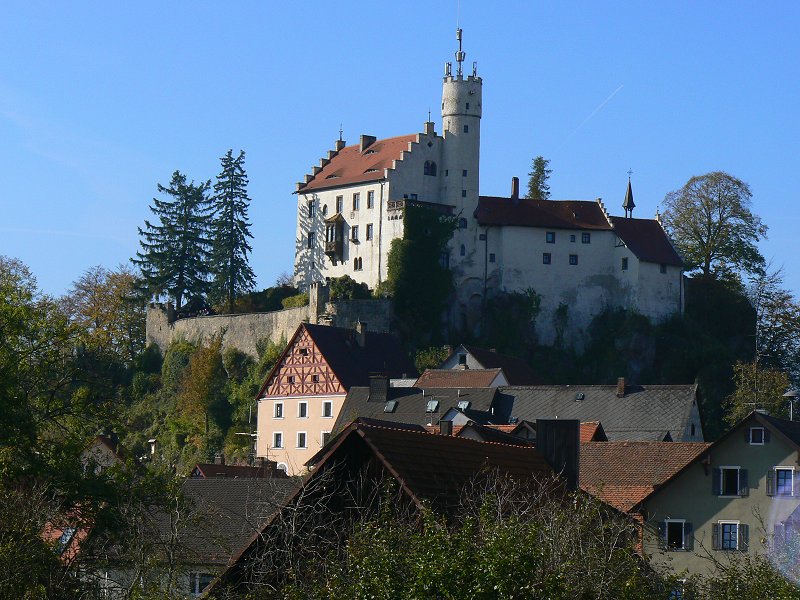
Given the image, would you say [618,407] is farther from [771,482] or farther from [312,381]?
[771,482]

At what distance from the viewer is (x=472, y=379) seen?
239 feet

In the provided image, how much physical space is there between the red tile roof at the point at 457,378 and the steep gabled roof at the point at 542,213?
1553cm

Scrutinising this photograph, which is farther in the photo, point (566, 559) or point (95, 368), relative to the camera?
point (95, 368)

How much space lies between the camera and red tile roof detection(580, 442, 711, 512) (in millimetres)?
40147

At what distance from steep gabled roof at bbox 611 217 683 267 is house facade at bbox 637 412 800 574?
49.4 m

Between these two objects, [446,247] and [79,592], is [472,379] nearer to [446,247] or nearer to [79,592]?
[446,247]

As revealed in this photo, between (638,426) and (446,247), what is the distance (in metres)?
24.3

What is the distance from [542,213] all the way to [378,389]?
78.4 feet

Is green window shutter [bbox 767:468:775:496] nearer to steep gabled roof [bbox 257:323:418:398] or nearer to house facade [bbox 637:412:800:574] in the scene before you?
house facade [bbox 637:412:800:574]

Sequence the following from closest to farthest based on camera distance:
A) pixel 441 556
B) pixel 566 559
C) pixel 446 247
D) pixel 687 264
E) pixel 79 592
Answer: pixel 441 556
pixel 566 559
pixel 79 592
pixel 446 247
pixel 687 264

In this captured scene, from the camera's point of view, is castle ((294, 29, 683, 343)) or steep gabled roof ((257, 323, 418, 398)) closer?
steep gabled roof ((257, 323, 418, 398))

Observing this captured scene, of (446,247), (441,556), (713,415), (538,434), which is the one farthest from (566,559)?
(446,247)

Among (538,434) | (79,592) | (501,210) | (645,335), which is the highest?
(501,210)

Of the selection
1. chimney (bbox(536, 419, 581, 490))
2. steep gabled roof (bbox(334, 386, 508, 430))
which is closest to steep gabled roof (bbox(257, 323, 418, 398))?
steep gabled roof (bbox(334, 386, 508, 430))
